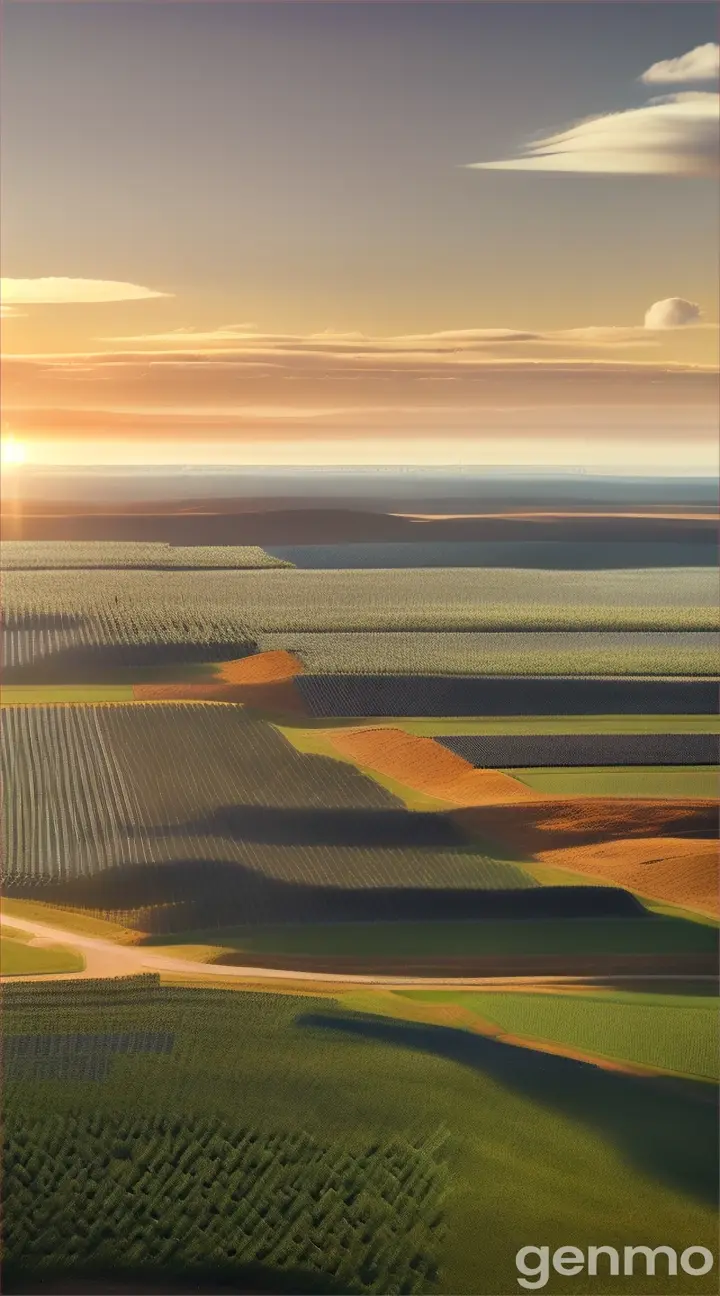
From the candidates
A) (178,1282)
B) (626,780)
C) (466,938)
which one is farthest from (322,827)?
(178,1282)

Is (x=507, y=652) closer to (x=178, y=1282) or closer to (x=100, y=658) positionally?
(x=100, y=658)

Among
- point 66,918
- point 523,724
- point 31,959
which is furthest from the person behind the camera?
point 523,724

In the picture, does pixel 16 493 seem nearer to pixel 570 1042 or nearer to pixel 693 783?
pixel 693 783

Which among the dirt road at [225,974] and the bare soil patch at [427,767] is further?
the bare soil patch at [427,767]

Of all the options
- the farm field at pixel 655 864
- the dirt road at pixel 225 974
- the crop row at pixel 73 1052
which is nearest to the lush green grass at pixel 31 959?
the dirt road at pixel 225 974

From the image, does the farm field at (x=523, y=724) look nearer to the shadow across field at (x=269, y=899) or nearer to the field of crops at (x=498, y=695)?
the field of crops at (x=498, y=695)

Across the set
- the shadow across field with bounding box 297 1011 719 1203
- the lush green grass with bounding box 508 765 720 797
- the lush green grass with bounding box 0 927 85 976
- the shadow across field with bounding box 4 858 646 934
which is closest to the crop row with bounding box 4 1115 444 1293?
the shadow across field with bounding box 297 1011 719 1203

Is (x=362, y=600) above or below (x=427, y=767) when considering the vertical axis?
above
